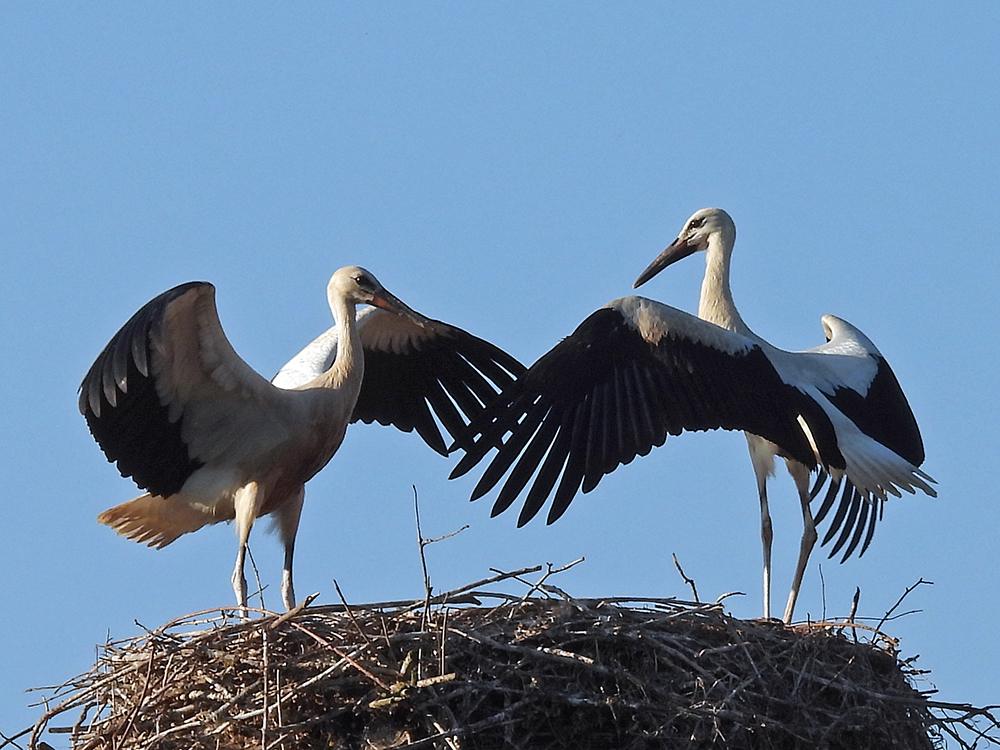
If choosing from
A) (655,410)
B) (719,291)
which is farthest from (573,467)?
(719,291)

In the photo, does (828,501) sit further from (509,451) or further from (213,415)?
(213,415)

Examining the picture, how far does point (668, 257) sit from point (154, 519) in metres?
2.96

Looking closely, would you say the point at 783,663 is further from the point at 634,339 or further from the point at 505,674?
the point at 634,339

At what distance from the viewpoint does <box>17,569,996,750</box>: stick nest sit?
23.2 ft

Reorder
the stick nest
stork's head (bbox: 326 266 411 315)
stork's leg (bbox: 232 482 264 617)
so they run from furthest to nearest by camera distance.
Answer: stork's head (bbox: 326 266 411 315)
stork's leg (bbox: 232 482 264 617)
the stick nest

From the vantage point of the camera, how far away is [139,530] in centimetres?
957

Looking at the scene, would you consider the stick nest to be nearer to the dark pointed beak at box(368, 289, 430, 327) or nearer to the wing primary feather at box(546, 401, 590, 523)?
the wing primary feather at box(546, 401, 590, 523)

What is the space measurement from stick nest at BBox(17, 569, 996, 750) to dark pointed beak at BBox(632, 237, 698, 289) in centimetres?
326

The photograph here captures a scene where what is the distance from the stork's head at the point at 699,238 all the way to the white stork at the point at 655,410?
941 millimetres

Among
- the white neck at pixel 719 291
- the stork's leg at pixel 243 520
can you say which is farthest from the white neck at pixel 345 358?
the white neck at pixel 719 291

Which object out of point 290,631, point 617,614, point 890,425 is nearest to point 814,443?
point 890,425

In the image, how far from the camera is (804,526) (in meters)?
9.76

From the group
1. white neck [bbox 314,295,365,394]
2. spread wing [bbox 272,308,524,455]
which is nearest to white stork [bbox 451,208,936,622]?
white neck [bbox 314,295,365,394]

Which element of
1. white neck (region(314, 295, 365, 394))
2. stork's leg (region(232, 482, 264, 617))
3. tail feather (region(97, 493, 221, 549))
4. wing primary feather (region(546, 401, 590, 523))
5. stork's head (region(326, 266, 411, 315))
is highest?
stork's head (region(326, 266, 411, 315))
